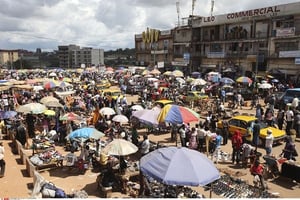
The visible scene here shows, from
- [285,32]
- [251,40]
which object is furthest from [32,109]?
[251,40]

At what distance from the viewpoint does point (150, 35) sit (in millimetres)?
64062

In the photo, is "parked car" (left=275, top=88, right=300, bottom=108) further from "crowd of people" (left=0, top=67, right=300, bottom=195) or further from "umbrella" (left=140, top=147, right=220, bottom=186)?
"umbrella" (left=140, top=147, right=220, bottom=186)

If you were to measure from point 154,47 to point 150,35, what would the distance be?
263cm

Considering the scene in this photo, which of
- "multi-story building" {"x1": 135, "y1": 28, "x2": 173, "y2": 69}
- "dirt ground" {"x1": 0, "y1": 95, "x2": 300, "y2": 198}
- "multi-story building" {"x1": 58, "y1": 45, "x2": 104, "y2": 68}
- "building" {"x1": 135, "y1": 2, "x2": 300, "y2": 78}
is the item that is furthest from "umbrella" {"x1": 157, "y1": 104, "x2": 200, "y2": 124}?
"multi-story building" {"x1": 58, "y1": 45, "x2": 104, "y2": 68}

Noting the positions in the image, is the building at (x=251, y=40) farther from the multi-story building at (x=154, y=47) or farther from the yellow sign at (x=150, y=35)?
the yellow sign at (x=150, y=35)

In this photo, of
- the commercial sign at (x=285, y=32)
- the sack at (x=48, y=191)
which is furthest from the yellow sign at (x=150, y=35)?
the sack at (x=48, y=191)

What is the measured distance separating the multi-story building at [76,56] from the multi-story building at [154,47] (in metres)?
75.8

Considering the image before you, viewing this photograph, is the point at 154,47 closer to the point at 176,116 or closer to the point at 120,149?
the point at 176,116

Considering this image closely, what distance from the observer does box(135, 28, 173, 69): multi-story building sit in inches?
2368

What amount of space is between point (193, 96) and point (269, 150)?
13.0 m

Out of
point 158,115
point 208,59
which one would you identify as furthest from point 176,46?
point 158,115

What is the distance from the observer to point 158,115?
45.9ft

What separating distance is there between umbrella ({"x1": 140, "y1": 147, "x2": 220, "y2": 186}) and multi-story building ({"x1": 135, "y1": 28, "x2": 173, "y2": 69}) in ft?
163

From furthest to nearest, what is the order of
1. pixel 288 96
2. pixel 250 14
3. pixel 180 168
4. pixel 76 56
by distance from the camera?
pixel 76 56 < pixel 250 14 < pixel 288 96 < pixel 180 168
